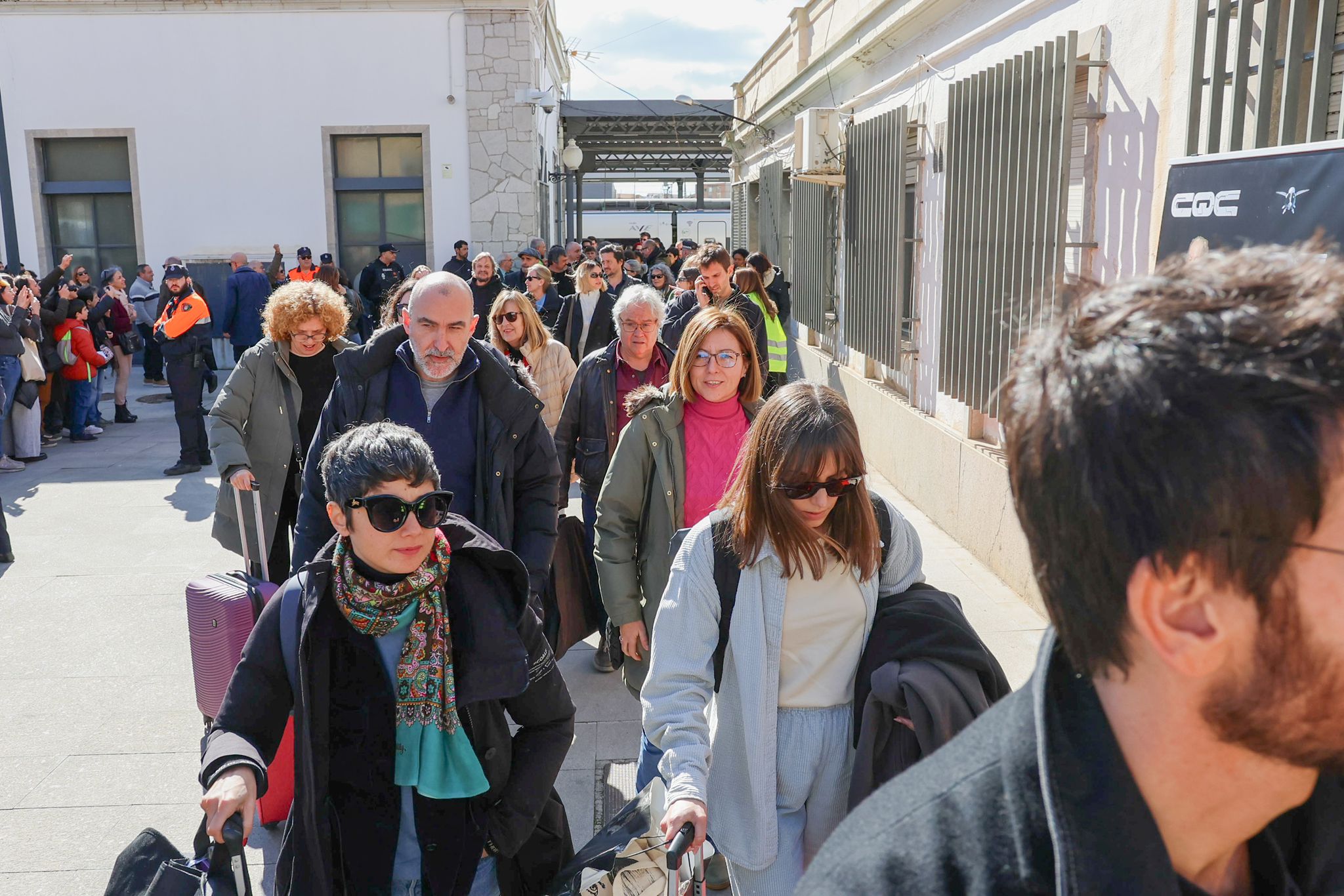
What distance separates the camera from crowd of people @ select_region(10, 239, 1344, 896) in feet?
2.90

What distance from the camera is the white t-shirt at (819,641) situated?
242cm

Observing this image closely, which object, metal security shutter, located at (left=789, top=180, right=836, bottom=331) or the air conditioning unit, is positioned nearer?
the air conditioning unit

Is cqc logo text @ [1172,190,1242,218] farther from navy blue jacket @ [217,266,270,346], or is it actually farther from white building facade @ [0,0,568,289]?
white building facade @ [0,0,568,289]

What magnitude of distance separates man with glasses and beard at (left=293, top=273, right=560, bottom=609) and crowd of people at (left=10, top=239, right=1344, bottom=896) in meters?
0.01

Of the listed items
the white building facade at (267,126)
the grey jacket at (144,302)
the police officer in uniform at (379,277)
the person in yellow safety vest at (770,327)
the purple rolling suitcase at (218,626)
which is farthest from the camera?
the white building facade at (267,126)

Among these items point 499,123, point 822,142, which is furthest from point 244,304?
point 499,123

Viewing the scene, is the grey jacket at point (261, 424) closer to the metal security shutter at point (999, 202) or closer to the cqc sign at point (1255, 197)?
the metal security shutter at point (999, 202)

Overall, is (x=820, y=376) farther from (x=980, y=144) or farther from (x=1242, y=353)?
(x=1242, y=353)

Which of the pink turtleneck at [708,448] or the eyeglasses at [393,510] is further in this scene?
the pink turtleneck at [708,448]

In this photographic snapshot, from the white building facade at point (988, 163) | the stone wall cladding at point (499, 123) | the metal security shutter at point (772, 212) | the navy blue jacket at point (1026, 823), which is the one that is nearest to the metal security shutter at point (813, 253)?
the white building facade at point (988, 163)

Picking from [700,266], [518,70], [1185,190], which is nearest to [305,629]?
[1185,190]

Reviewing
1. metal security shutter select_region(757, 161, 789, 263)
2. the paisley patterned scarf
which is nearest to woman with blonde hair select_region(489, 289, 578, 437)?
the paisley patterned scarf

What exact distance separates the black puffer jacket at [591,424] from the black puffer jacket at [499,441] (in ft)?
3.91

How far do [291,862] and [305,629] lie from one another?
0.53m
